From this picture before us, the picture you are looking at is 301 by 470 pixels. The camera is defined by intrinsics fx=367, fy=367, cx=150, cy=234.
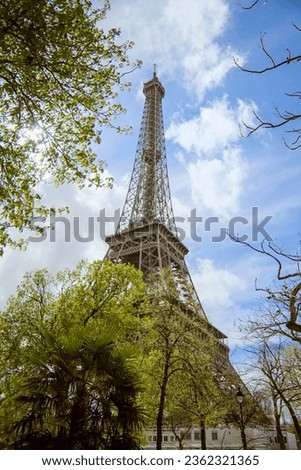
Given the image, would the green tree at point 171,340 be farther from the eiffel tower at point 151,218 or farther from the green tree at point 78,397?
the eiffel tower at point 151,218

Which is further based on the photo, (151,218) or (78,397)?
(151,218)

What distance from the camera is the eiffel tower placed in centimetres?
4394

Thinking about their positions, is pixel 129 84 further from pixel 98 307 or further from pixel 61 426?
pixel 98 307

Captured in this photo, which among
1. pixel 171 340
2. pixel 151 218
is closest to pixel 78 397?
pixel 171 340

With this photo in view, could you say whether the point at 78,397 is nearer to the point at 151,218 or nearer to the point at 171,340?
the point at 171,340

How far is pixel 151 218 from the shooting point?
50.9 metres

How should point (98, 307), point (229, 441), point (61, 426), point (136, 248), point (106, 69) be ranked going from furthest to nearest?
point (136, 248) < point (229, 441) < point (98, 307) < point (106, 69) < point (61, 426)

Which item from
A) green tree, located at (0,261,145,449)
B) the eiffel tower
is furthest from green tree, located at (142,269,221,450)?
the eiffel tower

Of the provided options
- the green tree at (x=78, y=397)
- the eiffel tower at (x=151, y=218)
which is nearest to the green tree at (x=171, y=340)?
the green tree at (x=78, y=397)

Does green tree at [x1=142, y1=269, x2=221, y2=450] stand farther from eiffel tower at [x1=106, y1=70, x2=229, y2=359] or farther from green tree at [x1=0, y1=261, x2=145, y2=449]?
eiffel tower at [x1=106, y1=70, x2=229, y2=359]

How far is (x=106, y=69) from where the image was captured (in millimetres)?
8164

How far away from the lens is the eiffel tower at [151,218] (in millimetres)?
43938
